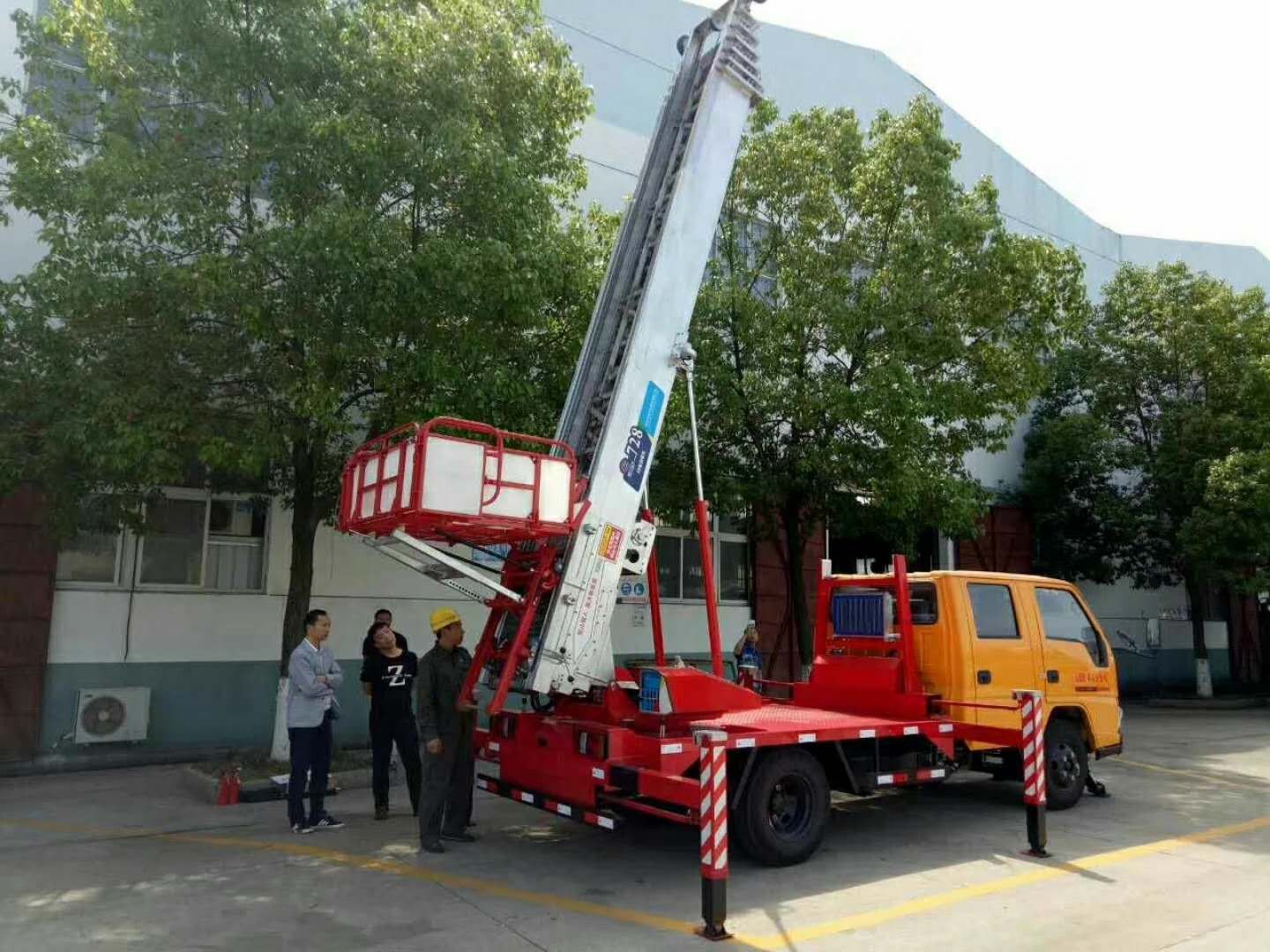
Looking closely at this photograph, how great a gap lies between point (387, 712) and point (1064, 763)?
6063 millimetres

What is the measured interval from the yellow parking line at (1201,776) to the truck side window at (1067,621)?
3043 millimetres

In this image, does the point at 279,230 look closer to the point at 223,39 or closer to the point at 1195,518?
the point at 223,39

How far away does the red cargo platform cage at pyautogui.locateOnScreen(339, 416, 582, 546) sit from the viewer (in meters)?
5.79

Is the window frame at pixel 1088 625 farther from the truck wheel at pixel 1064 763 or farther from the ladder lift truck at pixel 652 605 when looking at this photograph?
the ladder lift truck at pixel 652 605

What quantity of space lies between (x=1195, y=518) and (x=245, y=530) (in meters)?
16.7

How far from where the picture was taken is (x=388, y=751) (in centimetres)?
826

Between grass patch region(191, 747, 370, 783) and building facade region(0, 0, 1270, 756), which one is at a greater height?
building facade region(0, 0, 1270, 756)

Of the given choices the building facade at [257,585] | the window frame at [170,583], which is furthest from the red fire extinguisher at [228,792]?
the window frame at [170,583]

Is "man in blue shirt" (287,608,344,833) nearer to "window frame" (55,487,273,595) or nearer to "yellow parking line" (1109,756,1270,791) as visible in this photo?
"window frame" (55,487,273,595)

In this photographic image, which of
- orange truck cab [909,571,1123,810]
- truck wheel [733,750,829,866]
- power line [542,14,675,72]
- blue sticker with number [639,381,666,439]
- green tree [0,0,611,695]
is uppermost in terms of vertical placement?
power line [542,14,675,72]

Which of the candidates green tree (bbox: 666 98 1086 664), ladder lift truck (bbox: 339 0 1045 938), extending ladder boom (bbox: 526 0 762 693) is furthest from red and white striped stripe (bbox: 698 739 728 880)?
green tree (bbox: 666 98 1086 664)

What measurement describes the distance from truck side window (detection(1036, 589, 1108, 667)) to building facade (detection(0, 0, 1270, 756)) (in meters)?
3.99

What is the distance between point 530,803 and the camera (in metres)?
6.89

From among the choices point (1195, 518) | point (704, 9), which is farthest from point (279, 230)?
point (1195, 518)
